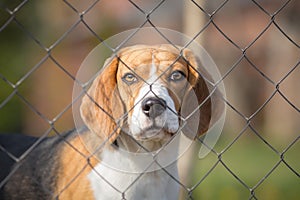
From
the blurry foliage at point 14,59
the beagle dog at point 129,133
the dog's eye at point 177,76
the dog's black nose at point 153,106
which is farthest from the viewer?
the blurry foliage at point 14,59

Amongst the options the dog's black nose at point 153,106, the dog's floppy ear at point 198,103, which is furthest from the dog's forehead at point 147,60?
the dog's black nose at point 153,106

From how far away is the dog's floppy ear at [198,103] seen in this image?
12.6ft

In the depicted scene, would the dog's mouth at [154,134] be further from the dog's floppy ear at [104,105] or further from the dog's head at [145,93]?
the dog's floppy ear at [104,105]

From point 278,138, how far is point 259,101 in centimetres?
265

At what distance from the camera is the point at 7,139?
436 cm

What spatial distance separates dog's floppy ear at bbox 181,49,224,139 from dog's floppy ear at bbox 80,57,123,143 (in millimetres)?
369

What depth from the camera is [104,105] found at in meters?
3.78

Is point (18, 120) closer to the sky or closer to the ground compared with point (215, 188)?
closer to the ground

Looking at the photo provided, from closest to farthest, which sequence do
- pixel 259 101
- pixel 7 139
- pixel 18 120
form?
pixel 7 139 → pixel 18 120 → pixel 259 101

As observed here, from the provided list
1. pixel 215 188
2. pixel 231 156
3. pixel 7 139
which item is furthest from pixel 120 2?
pixel 7 139

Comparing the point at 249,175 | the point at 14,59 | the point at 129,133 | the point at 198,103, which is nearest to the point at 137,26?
the point at 14,59

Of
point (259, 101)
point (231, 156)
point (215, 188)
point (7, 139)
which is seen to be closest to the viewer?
point (7, 139)

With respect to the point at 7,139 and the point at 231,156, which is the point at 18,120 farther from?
the point at 7,139

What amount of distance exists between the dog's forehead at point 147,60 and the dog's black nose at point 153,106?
0.27 m
